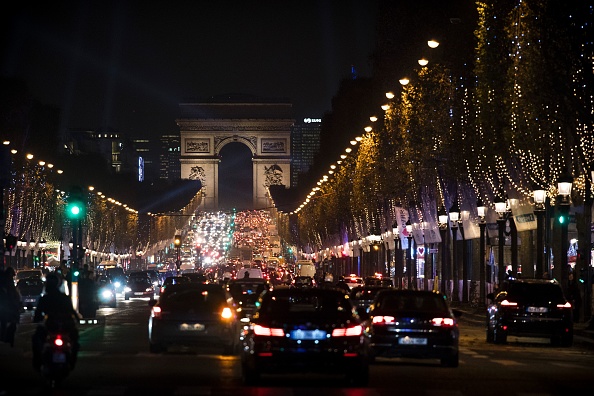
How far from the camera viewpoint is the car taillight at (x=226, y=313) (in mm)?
30266

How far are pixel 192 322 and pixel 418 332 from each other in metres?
4.88

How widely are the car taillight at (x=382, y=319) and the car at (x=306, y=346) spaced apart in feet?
16.7

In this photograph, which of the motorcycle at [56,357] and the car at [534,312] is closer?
the motorcycle at [56,357]

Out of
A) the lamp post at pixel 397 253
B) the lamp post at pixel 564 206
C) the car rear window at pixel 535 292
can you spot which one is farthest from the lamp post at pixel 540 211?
the lamp post at pixel 397 253

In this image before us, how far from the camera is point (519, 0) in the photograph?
4709cm

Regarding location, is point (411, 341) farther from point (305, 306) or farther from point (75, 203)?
point (75, 203)

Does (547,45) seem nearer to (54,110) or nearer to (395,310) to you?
(395,310)

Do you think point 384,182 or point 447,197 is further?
point 384,182

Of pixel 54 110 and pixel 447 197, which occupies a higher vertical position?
pixel 54 110

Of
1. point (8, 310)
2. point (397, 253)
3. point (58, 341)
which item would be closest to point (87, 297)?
point (8, 310)

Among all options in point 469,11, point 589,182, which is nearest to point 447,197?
point 469,11

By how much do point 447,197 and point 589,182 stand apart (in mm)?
24553

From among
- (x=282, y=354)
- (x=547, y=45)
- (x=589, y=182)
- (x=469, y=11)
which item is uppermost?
(x=469, y=11)

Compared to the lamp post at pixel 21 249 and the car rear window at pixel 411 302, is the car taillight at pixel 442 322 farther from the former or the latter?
Answer: the lamp post at pixel 21 249
